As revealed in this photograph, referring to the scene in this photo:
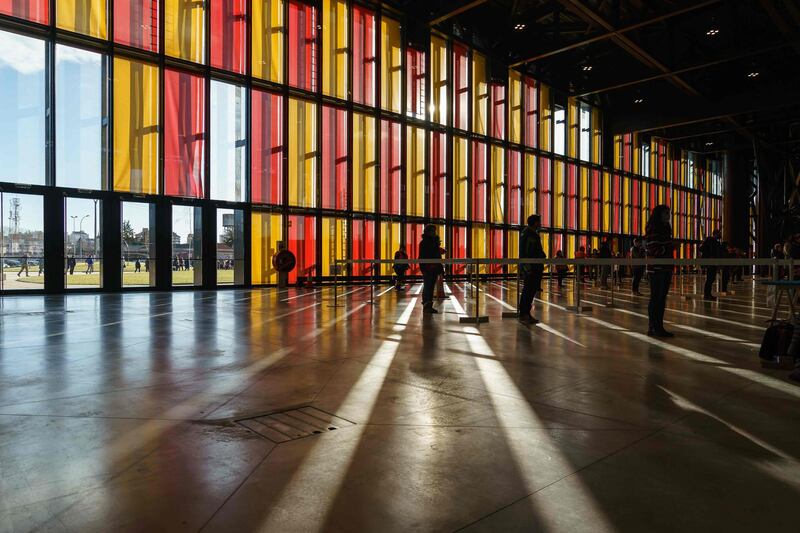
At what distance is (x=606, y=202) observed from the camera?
3269cm

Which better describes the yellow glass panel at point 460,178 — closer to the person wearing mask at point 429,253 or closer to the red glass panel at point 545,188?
the red glass panel at point 545,188

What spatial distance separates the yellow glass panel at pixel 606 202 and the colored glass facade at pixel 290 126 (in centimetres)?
392

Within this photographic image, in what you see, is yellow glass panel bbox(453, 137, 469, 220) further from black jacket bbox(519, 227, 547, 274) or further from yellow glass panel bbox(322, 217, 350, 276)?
black jacket bbox(519, 227, 547, 274)

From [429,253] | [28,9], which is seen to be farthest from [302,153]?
[429,253]

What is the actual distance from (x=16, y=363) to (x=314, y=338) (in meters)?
2.94

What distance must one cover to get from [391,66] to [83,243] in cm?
1316

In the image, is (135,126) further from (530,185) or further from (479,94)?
(530,185)

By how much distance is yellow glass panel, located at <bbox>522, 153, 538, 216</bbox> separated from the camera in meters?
27.2

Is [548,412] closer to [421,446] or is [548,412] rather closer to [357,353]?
[421,446]

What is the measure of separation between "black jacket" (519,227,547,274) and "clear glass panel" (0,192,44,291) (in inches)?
500

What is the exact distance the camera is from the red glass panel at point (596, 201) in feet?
104

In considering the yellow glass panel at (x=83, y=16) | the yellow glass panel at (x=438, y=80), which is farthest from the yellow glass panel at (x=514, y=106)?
the yellow glass panel at (x=83, y=16)

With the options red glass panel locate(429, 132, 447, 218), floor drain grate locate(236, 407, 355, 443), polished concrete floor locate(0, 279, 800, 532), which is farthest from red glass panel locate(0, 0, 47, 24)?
floor drain grate locate(236, 407, 355, 443)

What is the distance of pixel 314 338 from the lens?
641 centimetres
